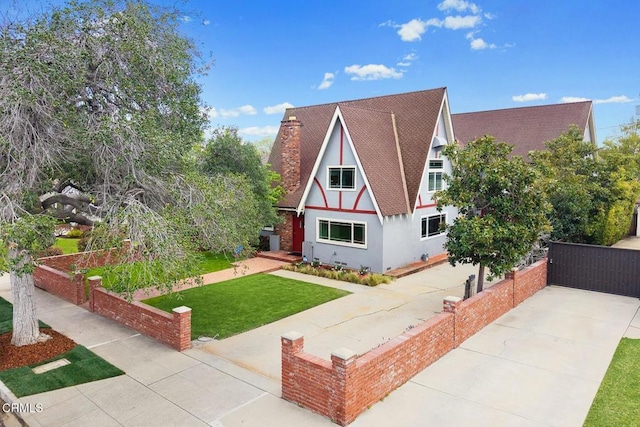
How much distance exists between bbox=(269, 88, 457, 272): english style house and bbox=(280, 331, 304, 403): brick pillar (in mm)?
10006

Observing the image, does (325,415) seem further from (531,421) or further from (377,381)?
(531,421)

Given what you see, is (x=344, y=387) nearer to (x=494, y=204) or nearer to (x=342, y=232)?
(x=494, y=204)

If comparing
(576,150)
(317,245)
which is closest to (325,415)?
(317,245)

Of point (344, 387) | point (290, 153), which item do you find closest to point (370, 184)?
point (290, 153)

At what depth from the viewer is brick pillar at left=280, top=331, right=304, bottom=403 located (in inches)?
294

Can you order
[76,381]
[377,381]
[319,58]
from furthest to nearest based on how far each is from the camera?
[319,58]
[76,381]
[377,381]

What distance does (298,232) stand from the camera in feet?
67.5

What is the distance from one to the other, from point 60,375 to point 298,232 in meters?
12.9

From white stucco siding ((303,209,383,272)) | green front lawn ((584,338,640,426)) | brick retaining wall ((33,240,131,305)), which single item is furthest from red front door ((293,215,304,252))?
green front lawn ((584,338,640,426))

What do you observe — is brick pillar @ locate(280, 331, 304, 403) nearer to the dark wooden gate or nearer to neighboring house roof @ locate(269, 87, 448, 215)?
neighboring house roof @ locate(269, 87, 448, 215)

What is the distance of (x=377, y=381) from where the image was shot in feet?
24.6

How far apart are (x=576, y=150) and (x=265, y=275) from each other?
1421 centimetres

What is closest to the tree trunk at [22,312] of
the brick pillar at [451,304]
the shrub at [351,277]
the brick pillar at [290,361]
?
the brick pillar at [290,361]

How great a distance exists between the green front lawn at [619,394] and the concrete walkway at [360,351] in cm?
18
